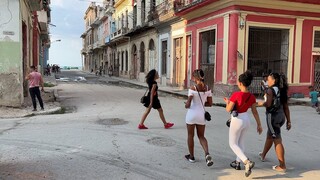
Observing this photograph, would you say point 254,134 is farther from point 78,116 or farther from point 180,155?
point 78,116

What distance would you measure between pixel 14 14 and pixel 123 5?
2821cm

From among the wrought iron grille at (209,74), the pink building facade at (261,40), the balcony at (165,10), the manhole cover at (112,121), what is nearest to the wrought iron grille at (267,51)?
the pink building facade at (261,40)

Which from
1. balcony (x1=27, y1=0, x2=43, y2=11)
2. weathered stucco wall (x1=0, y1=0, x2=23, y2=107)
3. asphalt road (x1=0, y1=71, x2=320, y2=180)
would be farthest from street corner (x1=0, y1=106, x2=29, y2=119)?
balcony (x1=27, y1=0, x2=43, y2=11)

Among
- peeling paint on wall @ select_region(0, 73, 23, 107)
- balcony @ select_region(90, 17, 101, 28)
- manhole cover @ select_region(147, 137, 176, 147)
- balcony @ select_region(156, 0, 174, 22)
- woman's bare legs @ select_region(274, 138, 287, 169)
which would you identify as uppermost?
balcony @ select_region(90, 17, 101, 28)

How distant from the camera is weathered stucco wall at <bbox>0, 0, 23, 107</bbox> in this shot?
460 inches

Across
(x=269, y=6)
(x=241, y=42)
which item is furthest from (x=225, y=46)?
(x=269, y=6)

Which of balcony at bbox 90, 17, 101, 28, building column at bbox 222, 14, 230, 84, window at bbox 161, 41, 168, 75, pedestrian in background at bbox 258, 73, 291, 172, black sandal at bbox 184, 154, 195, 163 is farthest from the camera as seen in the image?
balcony at bbox 90, 17, 101, 28

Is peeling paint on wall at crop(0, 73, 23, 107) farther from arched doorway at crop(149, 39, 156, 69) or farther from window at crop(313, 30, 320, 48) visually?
arched doorway at crop(149, 39, 156, 69)

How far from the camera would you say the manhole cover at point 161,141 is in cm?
678

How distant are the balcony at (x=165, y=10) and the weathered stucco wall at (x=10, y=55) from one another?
13.0 metres

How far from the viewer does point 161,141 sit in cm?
704

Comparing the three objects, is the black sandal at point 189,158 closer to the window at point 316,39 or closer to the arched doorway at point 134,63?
the window at point 316,39

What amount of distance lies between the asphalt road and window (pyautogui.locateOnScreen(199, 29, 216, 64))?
9.36 metres

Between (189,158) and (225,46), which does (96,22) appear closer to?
(225,46)
